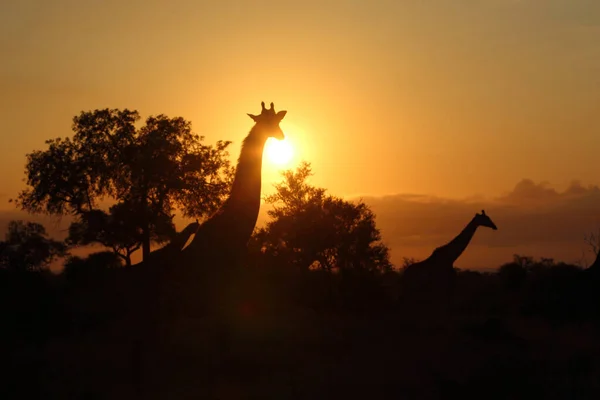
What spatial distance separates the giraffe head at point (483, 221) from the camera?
26552mm

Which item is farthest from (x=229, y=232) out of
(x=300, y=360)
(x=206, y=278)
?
(x=300, y=360)

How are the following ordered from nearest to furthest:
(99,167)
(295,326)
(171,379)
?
(171,379), (295,326), (99,167)

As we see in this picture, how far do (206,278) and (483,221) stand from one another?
14674mm

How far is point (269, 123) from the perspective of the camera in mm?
19500

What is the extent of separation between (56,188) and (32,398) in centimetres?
2093

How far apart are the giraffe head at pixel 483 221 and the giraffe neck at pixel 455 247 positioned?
1.25ft

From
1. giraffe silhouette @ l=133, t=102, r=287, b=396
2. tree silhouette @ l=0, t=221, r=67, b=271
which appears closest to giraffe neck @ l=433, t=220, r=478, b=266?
giraffe silhouette @ l=133, t=102, r=287, b=396

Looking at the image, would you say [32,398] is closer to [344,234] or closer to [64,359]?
[64,359]

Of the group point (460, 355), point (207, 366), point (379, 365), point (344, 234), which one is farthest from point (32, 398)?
point (344, 234)

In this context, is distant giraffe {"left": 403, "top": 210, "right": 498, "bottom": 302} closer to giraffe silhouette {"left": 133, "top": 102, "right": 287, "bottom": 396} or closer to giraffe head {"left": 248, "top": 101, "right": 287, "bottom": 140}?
giraffe head {"left": 248, "top": 101, "right": 287, "bottom": 140}

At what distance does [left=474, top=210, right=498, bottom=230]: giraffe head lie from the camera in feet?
87.1

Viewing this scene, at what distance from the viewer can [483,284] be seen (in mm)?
39156

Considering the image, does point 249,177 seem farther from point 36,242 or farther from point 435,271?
point 36,242

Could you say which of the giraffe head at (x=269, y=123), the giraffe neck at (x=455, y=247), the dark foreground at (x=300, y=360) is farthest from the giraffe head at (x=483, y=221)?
the giraffe head at (x=269, y=123)
